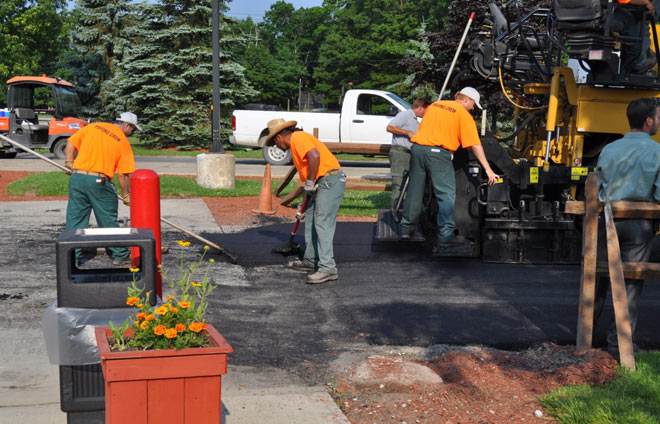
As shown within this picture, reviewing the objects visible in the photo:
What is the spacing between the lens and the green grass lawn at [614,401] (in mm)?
4246

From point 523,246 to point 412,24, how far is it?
57.3 m

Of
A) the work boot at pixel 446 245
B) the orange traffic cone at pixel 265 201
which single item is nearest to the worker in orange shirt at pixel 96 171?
the work boot at pixel 446 245

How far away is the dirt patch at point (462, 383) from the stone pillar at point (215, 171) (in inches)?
387

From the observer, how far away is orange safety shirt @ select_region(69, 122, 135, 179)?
8172 millimetres

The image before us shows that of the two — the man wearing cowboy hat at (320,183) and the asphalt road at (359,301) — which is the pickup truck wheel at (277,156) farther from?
the man wearing cowboy hat at (320,183)

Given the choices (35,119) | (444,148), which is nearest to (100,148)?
(444,148)

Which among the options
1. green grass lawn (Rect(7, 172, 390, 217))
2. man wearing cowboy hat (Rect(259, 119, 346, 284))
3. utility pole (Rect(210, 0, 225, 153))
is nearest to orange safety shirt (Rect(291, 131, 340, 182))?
man wearing cowboy hat (Rect(259, 119, 346, 284))

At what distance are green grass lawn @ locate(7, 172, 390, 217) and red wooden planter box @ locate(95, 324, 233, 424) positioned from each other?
385 inches

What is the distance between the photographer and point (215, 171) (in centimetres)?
1501

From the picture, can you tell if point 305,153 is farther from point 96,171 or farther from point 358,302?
point 96,171

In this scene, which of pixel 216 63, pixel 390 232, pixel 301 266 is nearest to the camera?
pixel 301 266

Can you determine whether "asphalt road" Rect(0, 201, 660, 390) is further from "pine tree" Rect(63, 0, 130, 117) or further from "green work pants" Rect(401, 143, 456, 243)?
"pine tree" Rect(63, 0, 130, 117)

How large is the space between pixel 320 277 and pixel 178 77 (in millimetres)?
24265

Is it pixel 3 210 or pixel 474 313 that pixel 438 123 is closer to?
pixel 474 313
